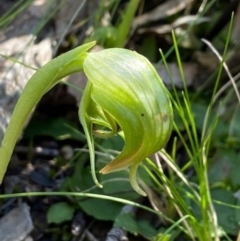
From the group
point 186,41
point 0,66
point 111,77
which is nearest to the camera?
point 111,77

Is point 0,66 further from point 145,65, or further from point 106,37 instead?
point 145,65

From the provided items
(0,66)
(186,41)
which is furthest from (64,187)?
(186,41)

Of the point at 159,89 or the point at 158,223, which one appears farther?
the point at 158,223

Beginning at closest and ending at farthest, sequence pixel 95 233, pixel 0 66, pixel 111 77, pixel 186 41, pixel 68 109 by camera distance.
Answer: pixel 111 77, pixel 95 233, pixel 0 66, pixel 68 109, pixel 186 41

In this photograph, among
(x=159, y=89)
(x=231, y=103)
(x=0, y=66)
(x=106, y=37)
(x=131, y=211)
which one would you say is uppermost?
(x=159, y=89)

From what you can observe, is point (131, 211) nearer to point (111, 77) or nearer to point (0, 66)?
point (0, 66)

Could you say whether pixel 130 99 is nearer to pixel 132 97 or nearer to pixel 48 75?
pixel 132 97

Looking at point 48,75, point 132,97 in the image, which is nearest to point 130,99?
point 132,97

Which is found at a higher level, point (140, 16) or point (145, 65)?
point (145, 65)

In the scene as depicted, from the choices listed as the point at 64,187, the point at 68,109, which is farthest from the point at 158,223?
the point at 68,109
